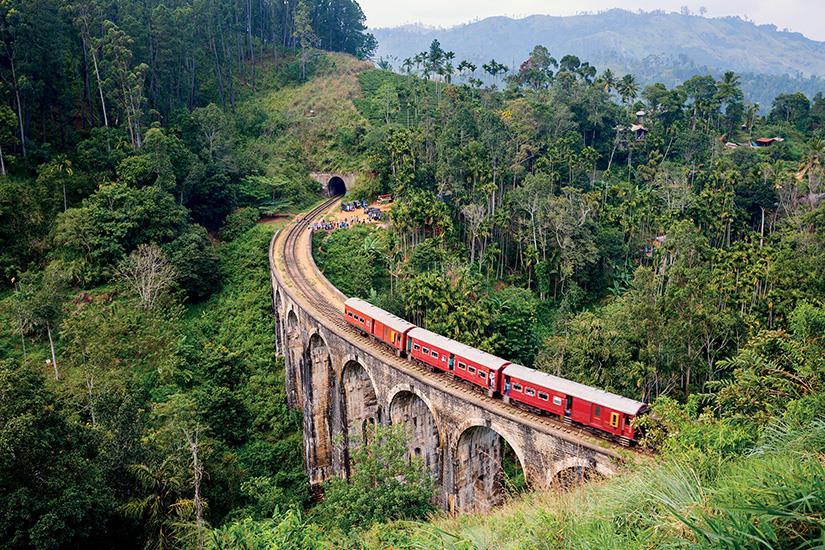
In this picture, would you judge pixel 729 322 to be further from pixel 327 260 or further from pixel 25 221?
pixel 25 221

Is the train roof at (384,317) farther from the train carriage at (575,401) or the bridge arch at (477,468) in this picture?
the train carriage at (575,401)

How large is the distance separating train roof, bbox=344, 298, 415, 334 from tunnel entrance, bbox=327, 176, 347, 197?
145 feet

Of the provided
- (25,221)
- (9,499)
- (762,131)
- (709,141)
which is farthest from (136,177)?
(762,131)

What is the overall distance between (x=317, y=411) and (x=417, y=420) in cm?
1119

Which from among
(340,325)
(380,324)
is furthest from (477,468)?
(340,325)

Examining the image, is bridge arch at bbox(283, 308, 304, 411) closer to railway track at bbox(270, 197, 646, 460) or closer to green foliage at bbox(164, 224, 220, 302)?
railway track at bbox(270, 197, 646, 460)

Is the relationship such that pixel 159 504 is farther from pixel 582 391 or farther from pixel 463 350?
pixel 582 391

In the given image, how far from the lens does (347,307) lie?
128ft

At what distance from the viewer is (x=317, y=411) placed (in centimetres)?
4244

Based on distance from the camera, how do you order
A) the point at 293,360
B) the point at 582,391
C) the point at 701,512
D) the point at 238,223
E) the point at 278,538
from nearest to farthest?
the point at 701,512 → the point at 278,538 → the point at 582,391 → the point at 293,360 → the point at 238,223

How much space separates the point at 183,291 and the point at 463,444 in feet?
106

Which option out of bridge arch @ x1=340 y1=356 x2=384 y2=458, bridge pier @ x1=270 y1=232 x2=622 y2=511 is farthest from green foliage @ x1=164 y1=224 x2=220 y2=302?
bridge arch @ x1=340 y1=356 x2=384 y2=458

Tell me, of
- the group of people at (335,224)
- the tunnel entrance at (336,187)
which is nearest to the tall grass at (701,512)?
the group of people at (335,224)

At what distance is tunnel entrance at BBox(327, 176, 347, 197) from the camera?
80.9 meters
